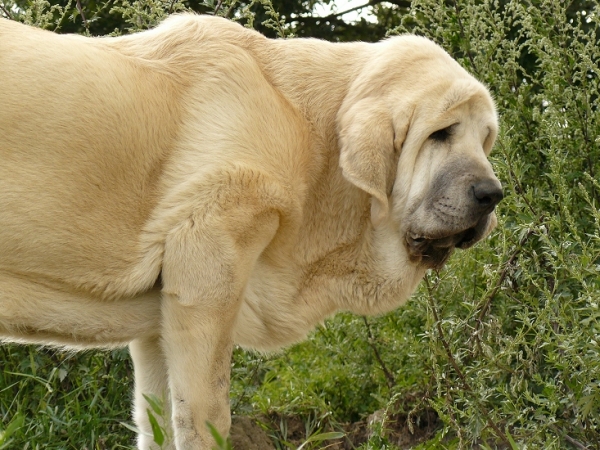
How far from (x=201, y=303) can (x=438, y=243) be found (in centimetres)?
139

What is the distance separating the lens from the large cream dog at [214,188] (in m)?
4.45

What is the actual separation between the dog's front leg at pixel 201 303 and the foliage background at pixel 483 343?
1348 mm

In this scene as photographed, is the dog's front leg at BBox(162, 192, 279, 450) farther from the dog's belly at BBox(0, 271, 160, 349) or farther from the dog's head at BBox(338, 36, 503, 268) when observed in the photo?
the dog's head at BBox(338, 36, 503, 268)

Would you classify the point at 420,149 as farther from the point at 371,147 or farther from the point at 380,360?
the point at 380,360

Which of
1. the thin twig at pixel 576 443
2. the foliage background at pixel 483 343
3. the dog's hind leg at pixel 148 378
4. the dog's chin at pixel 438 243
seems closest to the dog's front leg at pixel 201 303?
the dog's hind leg at pixel 148 378

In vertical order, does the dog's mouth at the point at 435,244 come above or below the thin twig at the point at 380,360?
above

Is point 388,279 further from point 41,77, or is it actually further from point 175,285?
point 41,77

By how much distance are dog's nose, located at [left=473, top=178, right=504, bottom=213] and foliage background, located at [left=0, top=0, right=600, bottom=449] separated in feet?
1.25

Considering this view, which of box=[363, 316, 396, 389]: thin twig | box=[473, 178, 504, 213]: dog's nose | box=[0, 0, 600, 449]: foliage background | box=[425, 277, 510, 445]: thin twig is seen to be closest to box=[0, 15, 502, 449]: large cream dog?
box=[473, 178, 504, 213]: dog's nose

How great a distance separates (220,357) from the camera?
4605 mm

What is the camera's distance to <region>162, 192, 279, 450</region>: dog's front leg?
449 centimetres

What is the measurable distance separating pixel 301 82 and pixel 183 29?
2.22 feet

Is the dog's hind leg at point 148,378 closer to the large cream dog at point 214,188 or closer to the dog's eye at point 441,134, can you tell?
the large cream dog at point 214,188

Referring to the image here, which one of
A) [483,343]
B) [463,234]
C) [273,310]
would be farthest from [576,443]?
[273,310]
